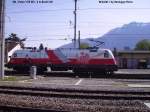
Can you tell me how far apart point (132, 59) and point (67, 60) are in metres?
40.3

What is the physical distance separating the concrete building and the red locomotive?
35.8m

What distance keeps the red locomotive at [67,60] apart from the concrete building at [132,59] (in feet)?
118

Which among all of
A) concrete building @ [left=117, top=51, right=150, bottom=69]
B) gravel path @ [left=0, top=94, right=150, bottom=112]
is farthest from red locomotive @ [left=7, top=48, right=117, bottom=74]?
concrete building @ [left=117, top=51, right=150, bottom=69]

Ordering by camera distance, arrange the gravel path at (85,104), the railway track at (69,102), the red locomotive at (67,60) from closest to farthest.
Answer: the railway track at (69,102) → the gravel path at (85,104) → the red locomotive at (67,60)

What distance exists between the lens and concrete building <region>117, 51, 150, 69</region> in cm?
7937

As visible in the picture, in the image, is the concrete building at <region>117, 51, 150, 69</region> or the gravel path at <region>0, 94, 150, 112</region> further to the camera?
the concrete building at <region>117, 51, 150, 69</region>

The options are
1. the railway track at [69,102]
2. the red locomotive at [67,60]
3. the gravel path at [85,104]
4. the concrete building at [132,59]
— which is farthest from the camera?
the concrete building at [132,59]

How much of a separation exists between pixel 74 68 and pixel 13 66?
710 centimetres

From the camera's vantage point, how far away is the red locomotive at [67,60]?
140 ft

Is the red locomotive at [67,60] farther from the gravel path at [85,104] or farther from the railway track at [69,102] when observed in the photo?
the gravel path at [85,104]

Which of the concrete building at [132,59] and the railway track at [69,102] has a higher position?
the railway track at [69,102]

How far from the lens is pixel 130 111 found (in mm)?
13945

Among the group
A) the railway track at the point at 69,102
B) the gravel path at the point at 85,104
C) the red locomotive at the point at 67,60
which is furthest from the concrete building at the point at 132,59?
the gravel path at the point at 85,104

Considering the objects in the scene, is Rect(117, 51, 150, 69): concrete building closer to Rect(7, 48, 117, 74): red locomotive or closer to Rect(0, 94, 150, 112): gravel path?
Rect(7, 48, 117, 74): red locomotive
